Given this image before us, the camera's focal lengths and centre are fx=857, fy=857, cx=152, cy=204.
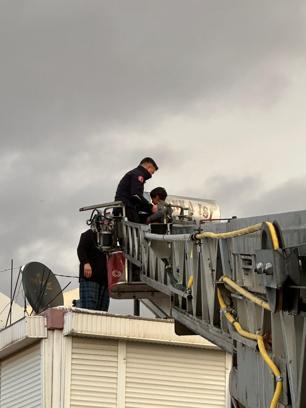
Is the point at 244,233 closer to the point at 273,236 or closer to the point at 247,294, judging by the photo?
the point at 247,294

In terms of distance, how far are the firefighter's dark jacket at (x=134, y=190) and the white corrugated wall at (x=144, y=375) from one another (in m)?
2.75

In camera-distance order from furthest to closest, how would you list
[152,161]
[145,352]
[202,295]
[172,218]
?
[145,352]
[152,161]
[172,218]
[202,295]

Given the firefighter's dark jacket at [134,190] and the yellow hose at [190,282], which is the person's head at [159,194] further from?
the yellow hose at [190,282]

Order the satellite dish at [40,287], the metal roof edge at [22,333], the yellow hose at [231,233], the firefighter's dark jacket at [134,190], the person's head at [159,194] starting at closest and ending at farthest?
the yellow hose at [231,233], the person's head at [159,194], the firefighter's dark jacket at [134,190], the metal roof edge at [22,333], the satellite dish at [40,287]

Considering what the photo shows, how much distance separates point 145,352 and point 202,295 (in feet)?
25.3

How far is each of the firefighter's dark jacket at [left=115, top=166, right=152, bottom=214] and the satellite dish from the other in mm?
3413

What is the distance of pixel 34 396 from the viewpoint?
53.0 ft

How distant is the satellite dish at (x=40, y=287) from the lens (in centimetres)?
1777

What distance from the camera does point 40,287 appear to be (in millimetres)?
18203

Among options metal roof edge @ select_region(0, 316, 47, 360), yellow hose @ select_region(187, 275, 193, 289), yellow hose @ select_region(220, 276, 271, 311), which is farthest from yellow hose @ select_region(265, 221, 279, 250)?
metal roof edge @ select_region(0, 316, 47, 360)

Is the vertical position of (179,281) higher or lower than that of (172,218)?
lower

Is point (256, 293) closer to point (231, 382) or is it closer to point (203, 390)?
point (231, 382)

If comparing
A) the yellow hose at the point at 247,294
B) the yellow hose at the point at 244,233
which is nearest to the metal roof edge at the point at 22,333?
the yellow hose at the point at 244,233

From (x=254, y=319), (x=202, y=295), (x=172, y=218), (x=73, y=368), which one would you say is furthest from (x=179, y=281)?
(x=73, y=368)
